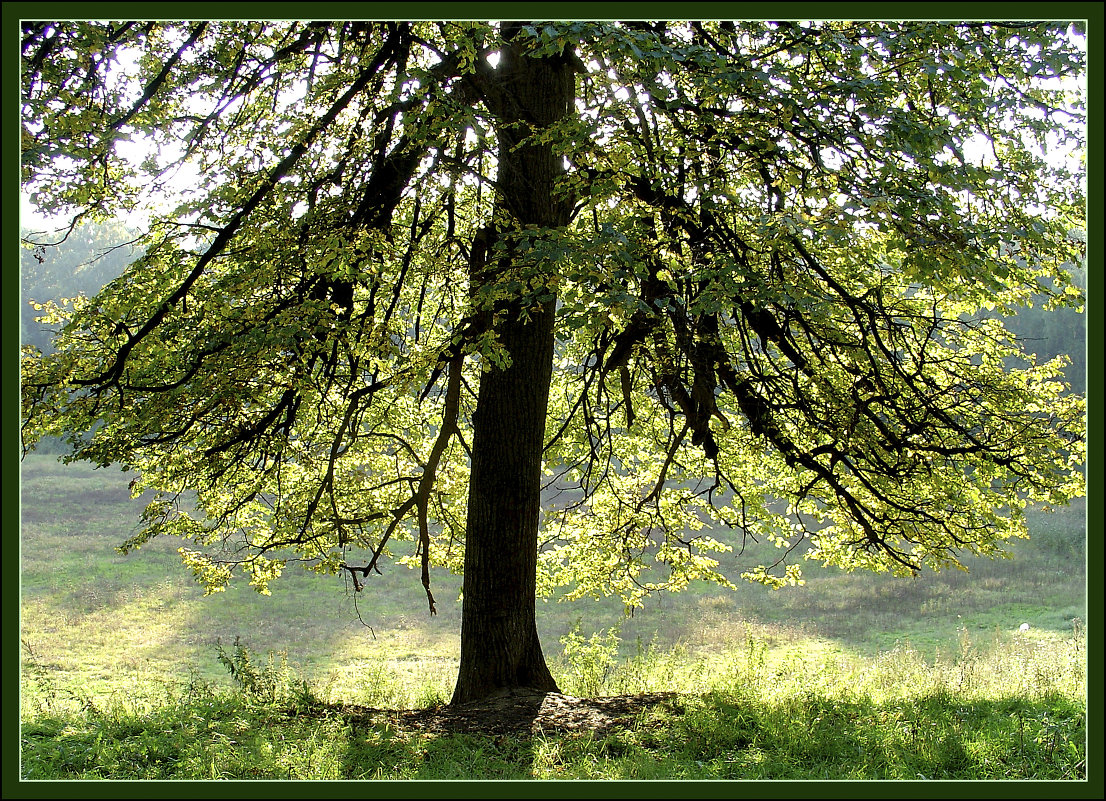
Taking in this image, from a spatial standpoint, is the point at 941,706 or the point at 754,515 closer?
the point at 941,706

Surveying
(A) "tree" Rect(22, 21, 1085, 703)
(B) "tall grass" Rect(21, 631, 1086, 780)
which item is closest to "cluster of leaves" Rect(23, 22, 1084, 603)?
(A) "tree" Rect(22, 21, 1085, 703)

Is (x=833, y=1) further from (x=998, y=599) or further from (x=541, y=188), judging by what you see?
(x=998, y=599)

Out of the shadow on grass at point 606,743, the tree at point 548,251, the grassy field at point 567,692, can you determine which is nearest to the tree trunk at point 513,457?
the tree at point 548,251

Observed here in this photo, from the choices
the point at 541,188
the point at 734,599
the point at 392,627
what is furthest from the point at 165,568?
the point at 541,188

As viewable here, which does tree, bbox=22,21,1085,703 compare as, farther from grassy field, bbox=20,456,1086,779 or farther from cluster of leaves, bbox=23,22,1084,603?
grassy field, bbox=20,456,1086,779

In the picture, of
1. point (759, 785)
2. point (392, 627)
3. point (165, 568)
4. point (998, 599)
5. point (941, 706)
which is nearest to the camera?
point (759, 785)

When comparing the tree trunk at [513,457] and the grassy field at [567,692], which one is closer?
the grassy field at [567,692]

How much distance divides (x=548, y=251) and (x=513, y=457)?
2.18m

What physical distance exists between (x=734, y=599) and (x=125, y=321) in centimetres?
1587

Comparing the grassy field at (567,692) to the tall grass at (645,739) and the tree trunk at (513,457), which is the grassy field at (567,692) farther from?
the tree trunk at (513,457)

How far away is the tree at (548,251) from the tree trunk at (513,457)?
0.08ft

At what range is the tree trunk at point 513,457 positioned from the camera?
235 inches

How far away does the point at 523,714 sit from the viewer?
17.3 ft

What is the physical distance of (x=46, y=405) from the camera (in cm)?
514
